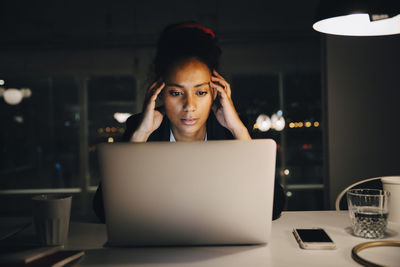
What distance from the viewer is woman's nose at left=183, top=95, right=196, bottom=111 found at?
1908 millimetres

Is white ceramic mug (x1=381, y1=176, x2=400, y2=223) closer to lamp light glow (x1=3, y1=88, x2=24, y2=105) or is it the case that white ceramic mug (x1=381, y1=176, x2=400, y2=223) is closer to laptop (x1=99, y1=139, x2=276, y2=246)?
laptop (x1=99, y1=139, x2=276, y2=246)

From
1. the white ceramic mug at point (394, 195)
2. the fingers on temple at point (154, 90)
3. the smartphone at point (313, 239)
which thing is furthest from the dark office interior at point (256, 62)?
the smartphone at point (313, 239)

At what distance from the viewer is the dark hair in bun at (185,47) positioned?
2.08 m

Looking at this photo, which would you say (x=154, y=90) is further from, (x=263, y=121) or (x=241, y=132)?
(x=263, y=121)

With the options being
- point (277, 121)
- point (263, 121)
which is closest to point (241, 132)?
point (263, 121)

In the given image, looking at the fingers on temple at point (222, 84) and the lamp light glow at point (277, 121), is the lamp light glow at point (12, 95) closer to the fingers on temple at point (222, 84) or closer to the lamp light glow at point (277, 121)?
the lamp light glow at point (277, 121)

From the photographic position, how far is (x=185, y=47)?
6.88ft

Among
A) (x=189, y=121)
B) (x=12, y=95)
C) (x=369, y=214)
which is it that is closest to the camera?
(x=369, y=214)

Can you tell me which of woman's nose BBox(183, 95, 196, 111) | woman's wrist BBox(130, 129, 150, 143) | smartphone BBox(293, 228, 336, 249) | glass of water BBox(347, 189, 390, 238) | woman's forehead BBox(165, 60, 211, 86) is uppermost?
woman's forehead BBox(165, 60, 211, 86)

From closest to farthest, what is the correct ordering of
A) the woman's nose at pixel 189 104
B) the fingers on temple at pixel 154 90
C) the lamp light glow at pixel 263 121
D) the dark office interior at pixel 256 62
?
the fingers on temple at pixel 154 90 < the woman's nose at pixel 189 104 < the dark office interior at pixel 256 62 < the lamp light glow at pixel 263 121

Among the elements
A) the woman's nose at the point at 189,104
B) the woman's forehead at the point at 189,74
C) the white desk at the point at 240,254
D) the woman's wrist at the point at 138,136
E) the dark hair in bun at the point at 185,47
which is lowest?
the white desk at the point at 240,254

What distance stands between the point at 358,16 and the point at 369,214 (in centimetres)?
83

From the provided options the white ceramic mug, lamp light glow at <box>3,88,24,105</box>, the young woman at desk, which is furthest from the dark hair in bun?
lamp light glow at <box>3,88,24,105</box>

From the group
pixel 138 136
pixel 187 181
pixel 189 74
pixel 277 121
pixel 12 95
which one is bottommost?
pixel 187 181
